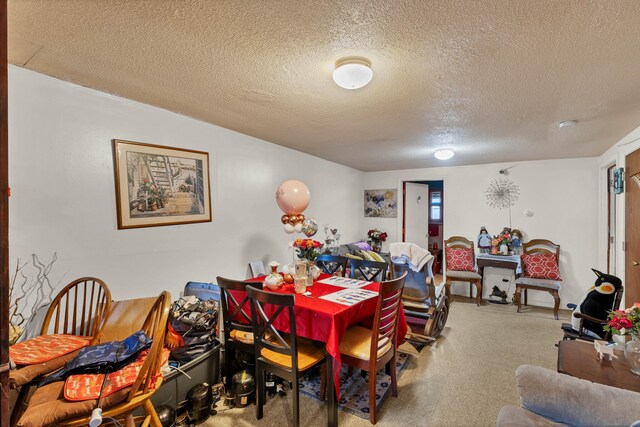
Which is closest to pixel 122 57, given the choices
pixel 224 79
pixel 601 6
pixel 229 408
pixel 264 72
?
pixel 224 79

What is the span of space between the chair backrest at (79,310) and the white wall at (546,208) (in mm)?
4933

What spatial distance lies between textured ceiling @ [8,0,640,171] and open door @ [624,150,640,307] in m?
0.43

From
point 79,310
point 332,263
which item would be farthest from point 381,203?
point 79,310

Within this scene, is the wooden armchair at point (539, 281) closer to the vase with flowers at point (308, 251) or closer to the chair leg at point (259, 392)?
the vase with flowers at point (308, 251)

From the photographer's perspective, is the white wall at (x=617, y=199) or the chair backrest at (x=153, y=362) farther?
the white wall at (x=617, y=199)

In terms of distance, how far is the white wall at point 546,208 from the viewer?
13.6 feet

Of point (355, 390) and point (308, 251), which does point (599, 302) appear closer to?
point (355, 390)

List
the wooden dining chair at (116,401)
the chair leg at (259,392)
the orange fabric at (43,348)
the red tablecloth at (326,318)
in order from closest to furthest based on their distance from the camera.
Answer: the wooden dining chair at (116,401) < the orange fabric at (43,348) < the red tablecloth at (326,318) < the chair leg at (259,392)

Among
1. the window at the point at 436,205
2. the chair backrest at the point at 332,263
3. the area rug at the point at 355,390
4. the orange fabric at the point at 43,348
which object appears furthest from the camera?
the window at the point at 436,205

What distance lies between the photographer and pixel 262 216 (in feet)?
11.1

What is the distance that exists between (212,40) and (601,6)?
1.61 metres

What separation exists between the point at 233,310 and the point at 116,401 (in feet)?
3.27

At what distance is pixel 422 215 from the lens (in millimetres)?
5996

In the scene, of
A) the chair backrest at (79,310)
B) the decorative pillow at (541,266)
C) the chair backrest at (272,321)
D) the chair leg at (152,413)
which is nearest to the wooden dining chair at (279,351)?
the chair backrest at (272,321)
